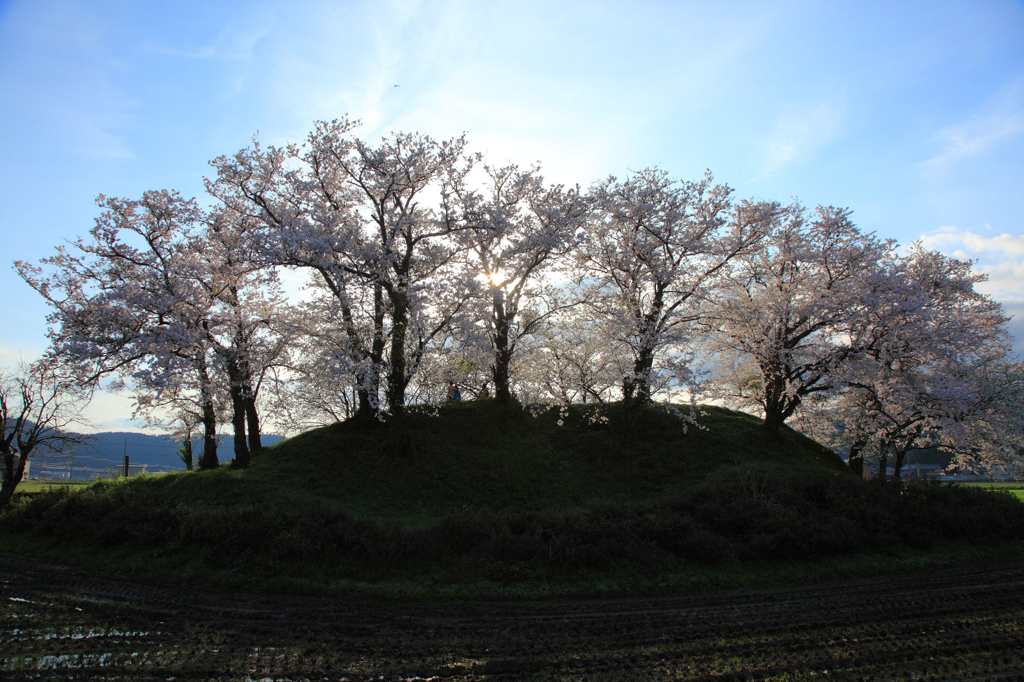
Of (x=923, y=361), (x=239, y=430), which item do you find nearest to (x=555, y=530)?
(x=239, y=430)

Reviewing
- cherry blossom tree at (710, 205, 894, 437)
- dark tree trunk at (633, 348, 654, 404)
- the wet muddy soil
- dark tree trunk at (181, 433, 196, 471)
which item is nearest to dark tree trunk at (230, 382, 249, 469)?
the wet muddy soil

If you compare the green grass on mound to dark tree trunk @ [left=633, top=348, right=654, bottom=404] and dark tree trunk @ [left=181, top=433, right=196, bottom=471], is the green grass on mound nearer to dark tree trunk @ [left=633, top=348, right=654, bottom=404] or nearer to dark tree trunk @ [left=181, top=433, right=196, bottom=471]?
dark tree trunk @ [left=633, top=348, right=654, bottom=404]

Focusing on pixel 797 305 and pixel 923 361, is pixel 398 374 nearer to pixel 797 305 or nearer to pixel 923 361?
pixel 797 305

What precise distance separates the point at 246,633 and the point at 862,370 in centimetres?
2124

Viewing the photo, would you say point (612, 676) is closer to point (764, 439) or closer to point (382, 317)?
point (382, 317)

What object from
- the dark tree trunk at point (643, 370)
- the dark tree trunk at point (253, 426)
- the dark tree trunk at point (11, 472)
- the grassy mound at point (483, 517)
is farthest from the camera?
the dark tree trunk at point (253, 426)

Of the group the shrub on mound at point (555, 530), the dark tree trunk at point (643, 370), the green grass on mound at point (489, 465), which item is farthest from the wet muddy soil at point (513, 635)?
the dark tree trunk at point (643, 370)

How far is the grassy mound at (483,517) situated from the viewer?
432 inches

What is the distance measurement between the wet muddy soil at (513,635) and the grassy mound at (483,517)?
104cm

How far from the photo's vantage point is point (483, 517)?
12.4 meters

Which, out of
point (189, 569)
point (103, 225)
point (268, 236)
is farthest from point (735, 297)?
point (103, 225)

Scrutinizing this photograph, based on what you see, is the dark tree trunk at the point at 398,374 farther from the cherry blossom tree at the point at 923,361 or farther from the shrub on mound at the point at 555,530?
the cherry blossom tree at the point at 923,361

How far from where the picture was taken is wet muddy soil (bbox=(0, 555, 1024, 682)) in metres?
6.48

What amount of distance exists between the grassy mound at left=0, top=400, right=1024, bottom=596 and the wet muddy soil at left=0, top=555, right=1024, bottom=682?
3.42 ft
